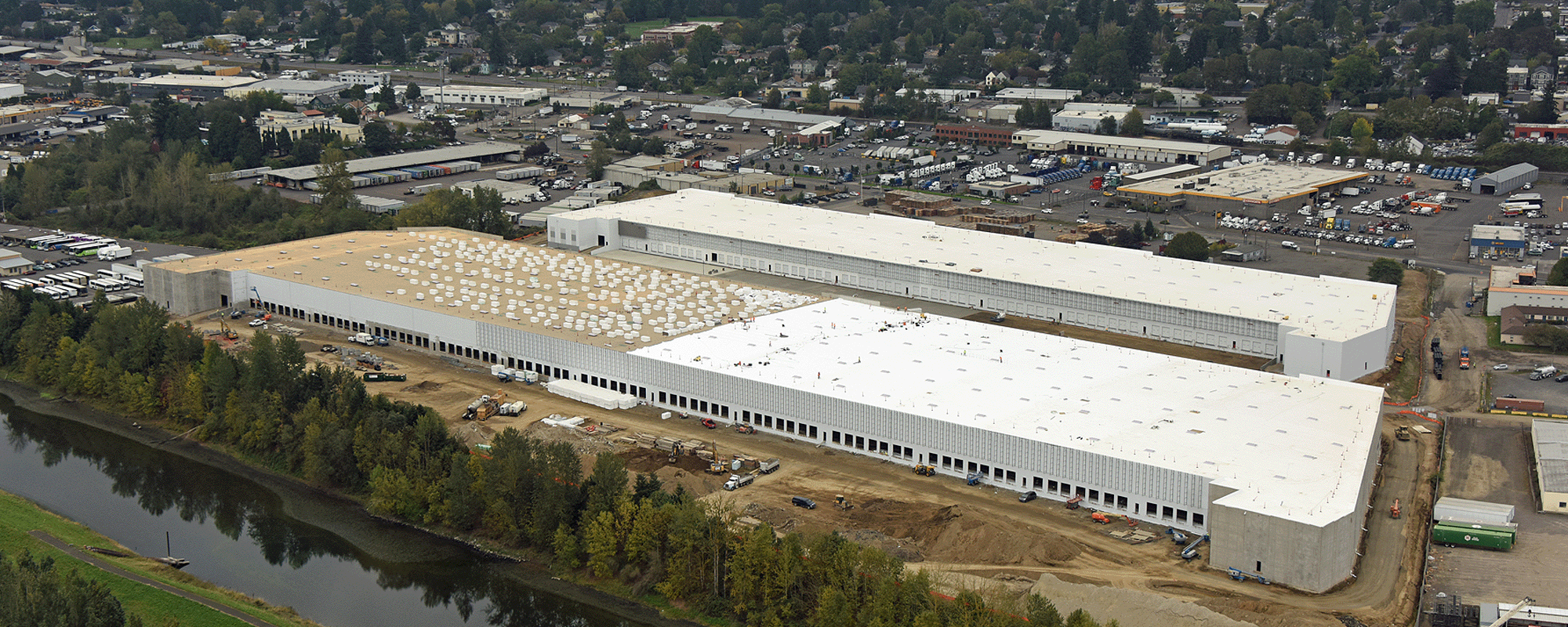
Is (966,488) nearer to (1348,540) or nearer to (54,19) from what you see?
(1348,540)

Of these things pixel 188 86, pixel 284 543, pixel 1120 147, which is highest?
pixel 188 86

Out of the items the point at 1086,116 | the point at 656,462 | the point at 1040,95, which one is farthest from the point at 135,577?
the point at 1040,95

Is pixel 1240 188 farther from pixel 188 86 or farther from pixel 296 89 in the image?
pixel 188 86

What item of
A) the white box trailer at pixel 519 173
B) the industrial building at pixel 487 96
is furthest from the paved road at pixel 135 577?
the industrial building at pixel 487 96

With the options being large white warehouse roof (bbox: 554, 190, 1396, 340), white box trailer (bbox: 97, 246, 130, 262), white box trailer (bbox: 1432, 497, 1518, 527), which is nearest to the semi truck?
white box trailer (bbox: 1432, 497, 1518, 527)

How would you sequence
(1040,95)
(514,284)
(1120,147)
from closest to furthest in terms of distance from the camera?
1. (514,284)
2. (1120,147)
3. (1040,95)

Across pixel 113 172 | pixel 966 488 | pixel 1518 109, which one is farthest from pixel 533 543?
pixel 1518 109
